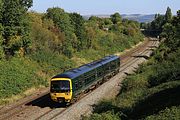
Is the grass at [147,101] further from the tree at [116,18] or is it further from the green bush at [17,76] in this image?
the tree at [116,18]

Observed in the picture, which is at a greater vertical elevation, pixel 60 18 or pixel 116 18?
pixel 60 18

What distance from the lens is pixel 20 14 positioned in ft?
134

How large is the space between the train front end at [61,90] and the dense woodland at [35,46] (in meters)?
4.91

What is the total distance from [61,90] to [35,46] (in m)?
18.4

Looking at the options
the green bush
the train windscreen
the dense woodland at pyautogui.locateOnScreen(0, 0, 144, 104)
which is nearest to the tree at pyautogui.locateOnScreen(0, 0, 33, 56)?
the dense woodland at pyautogui.locateOnScreen(0, 0, 144, 104)

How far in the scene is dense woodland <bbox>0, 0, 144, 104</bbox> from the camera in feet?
124

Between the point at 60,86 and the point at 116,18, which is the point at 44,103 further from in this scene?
the point at 116,18

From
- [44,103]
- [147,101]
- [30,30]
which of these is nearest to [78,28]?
[30,30]

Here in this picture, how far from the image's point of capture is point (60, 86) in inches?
1189

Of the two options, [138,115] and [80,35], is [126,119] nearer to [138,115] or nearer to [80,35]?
[138,115]

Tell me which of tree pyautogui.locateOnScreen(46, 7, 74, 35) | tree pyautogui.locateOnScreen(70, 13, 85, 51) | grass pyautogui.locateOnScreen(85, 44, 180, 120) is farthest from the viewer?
tree pyautogui.locateOnScreen(70, 13, 85, 51)

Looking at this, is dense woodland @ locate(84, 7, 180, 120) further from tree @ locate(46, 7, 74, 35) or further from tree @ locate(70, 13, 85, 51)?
tree @ locate(70, 13, 85, 51)

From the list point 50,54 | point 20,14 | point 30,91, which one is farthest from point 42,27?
point 30,91

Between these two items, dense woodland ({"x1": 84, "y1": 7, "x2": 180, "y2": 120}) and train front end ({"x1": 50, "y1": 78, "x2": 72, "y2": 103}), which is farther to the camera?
train front end ({"x1": 50, "y1": 78, "x2": 72, "y2": 103})
